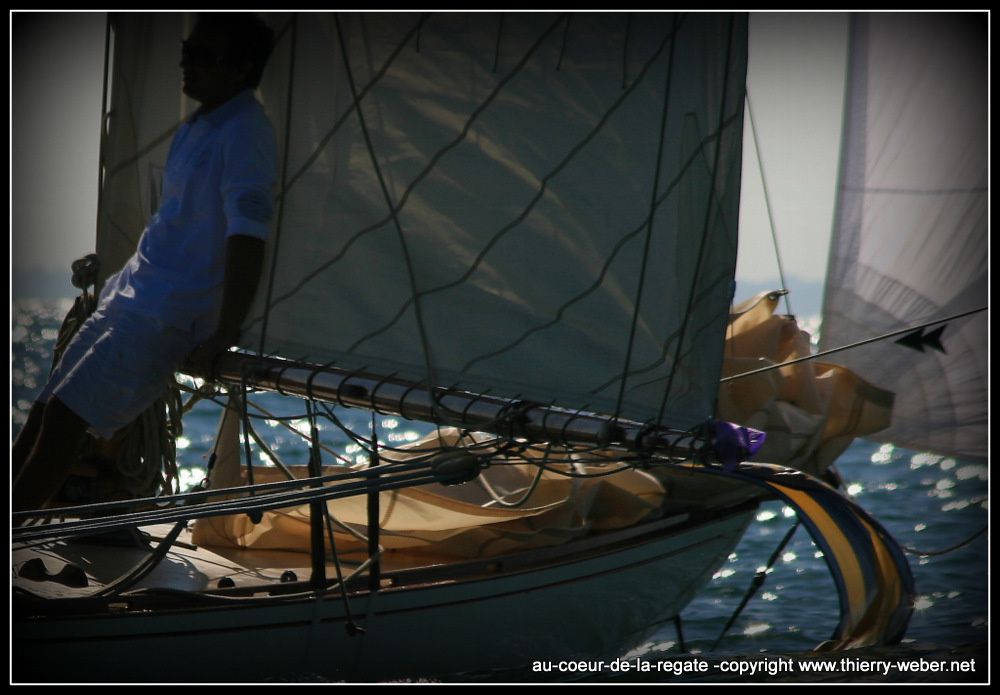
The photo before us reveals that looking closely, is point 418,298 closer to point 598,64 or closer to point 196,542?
point 598,64

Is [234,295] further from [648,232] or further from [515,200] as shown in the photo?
[648,232]

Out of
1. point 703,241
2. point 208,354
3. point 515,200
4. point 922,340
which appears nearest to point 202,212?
point 208,354

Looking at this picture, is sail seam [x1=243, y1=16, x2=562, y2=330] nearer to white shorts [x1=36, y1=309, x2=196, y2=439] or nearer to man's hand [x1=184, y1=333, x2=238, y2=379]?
man's hand [x1=184, y1=333, x2=238, y2=379]

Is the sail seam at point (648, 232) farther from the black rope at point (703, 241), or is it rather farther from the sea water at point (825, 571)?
the sea water at point (825, 571)

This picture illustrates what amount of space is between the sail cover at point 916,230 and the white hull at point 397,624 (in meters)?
1.10

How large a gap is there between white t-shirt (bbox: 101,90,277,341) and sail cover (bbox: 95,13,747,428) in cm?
12

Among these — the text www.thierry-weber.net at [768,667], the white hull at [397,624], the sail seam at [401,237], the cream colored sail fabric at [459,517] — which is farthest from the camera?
the cream colored sail fabric at [459,517]

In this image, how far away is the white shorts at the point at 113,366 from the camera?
3387mm

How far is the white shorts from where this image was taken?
3.39m

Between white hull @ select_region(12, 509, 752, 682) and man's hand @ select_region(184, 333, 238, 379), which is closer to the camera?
white hull @ select_region(12, 509, 752, 682)

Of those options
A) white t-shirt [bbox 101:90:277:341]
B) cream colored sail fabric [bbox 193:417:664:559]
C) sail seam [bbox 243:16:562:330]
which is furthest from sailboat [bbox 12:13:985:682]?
cream colored sail fabric [bbox 193:417:664:559]

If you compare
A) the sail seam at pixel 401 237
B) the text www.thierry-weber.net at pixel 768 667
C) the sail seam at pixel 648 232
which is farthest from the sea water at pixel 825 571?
the sail seam at pixel 648 232

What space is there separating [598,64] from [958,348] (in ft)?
6.71

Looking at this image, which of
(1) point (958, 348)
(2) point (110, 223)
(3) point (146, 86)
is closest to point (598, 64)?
(3) point (146, 86)
